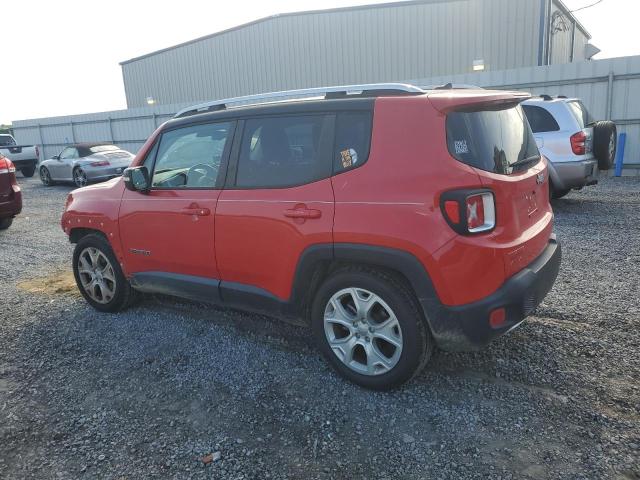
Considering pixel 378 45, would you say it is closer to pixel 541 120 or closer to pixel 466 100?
pixel 541 120

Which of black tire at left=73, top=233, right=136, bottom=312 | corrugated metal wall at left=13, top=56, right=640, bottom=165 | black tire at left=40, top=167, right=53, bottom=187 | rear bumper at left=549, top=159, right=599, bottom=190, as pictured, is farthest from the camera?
black tire at left=40, top=167, right=53, bottom=187

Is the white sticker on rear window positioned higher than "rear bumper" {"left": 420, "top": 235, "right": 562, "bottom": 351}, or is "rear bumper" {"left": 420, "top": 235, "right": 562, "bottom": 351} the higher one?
the white sticker on rear window

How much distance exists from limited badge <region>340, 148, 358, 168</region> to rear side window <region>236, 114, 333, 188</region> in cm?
10

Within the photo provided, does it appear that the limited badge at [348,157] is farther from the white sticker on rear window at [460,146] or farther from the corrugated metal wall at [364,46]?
the corrugated metal wall at [364,46]

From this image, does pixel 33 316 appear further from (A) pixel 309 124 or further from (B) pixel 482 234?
(B) pixel 482 234

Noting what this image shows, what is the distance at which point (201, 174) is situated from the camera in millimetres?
3797

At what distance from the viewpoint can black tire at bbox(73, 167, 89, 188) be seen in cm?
1534

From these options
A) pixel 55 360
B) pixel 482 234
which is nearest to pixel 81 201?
pixel 55 360

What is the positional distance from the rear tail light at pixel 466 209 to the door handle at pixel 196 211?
5.88 feet

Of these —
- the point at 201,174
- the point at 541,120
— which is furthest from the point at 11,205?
the point at 541,120

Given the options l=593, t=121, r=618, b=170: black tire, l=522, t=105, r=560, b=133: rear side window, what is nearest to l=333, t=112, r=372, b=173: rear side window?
l=522, t=105, r=560, b=133: rear side window

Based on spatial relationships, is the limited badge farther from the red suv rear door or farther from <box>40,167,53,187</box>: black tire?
<box>40,167,53,187</box>: black tire

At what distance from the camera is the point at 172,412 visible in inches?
118

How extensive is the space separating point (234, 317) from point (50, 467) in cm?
195
